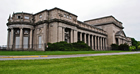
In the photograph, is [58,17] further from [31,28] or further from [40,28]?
[31,28]

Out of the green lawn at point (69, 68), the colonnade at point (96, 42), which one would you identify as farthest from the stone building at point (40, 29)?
the green lawn at point (69, 68)

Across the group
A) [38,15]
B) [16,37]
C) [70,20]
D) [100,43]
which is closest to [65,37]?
[70,20]

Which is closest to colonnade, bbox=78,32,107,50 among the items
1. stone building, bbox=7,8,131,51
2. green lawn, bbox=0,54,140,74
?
stone building, bbox=7,8,131,51

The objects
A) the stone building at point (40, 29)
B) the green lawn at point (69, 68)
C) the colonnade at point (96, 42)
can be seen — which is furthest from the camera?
the colonnade at point (96, 42)

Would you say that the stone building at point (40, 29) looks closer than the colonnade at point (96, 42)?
Yes

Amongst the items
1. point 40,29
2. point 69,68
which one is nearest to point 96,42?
point 40,29

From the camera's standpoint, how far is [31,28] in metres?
46.6

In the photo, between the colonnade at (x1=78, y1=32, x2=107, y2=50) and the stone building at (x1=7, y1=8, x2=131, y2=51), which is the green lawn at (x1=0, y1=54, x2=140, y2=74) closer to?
the stone building at (x1=7, y1=8, x2=131, y2=51)

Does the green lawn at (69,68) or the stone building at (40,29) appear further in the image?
→ the stone building at (40,29)

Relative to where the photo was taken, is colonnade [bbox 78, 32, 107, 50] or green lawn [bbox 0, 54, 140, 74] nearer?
green lawn [bbox 0, 54, 140, 74]

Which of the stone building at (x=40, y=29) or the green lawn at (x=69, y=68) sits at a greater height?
the stone building at (x=40, y=29)

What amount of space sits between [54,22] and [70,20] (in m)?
7.81

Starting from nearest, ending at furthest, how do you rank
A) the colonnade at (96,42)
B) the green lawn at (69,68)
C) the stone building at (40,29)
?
1. the green lawn at (69,68)
2. the stone building at (40,29)
3. the colonnade at (96,42)

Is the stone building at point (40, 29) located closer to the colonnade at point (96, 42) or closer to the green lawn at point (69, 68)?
the colonnade at point (96, 42)
